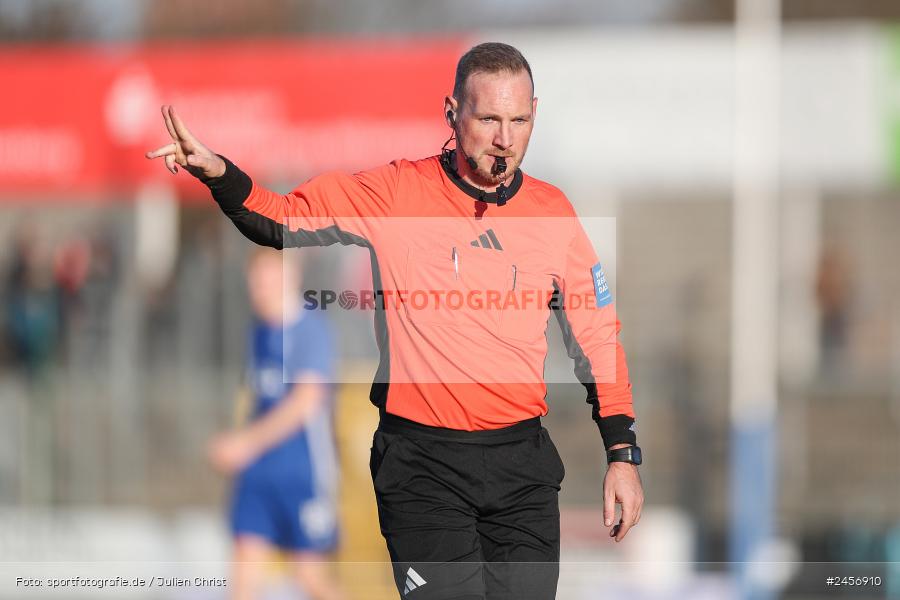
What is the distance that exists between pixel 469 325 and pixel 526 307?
0.63ft

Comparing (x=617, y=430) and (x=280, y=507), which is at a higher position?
(x=617, y=430)

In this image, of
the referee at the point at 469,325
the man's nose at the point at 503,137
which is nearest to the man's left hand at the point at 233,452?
the referee at the point at 469,325

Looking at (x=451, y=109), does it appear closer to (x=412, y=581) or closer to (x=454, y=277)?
(x=454, y=277)

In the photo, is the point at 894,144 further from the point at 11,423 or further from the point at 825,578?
the point at 11,423

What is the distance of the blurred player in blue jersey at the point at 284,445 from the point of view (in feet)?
22.8

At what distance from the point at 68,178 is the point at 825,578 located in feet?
26.4

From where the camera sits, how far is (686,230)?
858 inches

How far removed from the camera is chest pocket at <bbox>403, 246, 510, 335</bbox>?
3814mm

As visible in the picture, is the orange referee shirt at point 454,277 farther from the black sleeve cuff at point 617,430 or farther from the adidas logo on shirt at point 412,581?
the adidas logo on shirt at point 412,581

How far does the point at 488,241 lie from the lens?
3.88 metres

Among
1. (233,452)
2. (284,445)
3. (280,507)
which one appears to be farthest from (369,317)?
(233,452)

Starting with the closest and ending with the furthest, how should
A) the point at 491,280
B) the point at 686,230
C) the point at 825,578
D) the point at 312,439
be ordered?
the point at 491,280 → the point at 312,439 → the point at 825,578 → the point at 686,230

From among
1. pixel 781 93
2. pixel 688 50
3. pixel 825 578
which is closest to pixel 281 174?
pixel 688 50

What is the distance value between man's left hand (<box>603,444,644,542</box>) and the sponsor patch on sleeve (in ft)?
1.69
